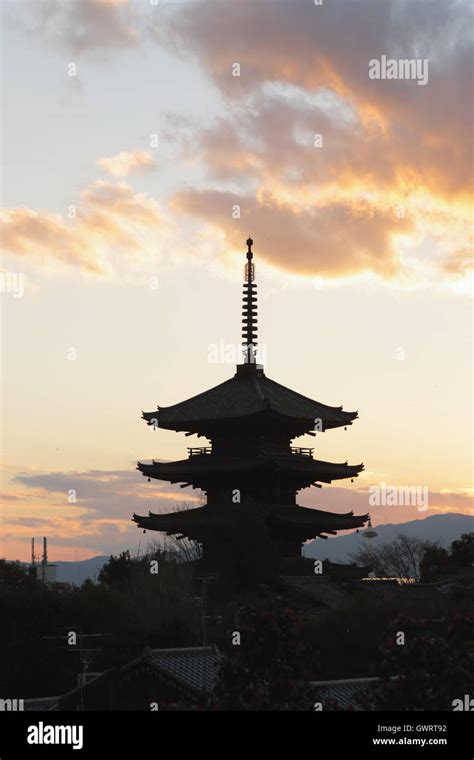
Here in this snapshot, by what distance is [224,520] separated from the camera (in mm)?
81062

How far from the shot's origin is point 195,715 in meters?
34.0

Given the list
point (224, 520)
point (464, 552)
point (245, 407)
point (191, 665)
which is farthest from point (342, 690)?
point (464, 552)

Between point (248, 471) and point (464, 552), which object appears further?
point (464, 552)

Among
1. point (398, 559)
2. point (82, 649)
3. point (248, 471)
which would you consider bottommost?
point (82, 649)

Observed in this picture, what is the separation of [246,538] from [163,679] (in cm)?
3169

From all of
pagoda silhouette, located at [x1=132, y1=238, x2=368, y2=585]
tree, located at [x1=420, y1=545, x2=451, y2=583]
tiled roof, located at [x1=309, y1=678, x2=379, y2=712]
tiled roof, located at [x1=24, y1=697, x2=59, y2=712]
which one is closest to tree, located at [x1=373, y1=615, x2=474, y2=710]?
tiled roof, located at [x1=309, y1=678, x2=379, y2=712]

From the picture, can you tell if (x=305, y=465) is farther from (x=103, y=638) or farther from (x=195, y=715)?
(x=195, y=715)

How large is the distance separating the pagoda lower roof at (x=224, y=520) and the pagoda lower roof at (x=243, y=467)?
7.60 ft

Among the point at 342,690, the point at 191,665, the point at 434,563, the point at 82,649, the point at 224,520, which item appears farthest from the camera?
the point at 434,563

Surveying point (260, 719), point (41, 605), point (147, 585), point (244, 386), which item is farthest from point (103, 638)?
point (260, 719)

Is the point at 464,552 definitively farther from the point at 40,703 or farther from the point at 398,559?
the point at 40,703

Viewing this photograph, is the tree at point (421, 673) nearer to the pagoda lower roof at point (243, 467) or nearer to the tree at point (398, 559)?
the pagoda lower roof at point (243, 467)

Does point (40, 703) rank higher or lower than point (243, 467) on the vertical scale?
lower

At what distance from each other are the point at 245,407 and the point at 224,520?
26.9 ft
